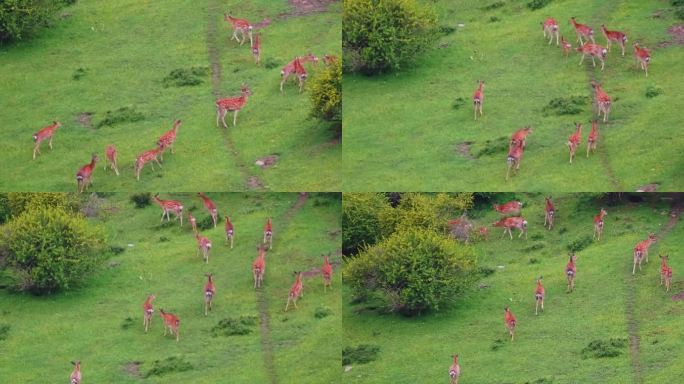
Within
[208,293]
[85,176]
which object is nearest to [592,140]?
[208,293]

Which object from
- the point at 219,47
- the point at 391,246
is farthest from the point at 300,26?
the point at 391,246

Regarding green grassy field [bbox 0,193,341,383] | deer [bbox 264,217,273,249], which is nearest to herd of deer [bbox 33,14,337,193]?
green grassy field [bbox 0,193,341,383]

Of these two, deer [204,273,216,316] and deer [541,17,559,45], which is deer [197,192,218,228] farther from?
deer [541,17,559,45]

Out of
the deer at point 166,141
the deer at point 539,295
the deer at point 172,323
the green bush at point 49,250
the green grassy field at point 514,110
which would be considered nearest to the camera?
the deer at point 172,323

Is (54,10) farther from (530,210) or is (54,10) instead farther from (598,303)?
(598,303)

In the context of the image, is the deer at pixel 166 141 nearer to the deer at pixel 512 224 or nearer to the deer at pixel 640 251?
the deer at pixel 512 224

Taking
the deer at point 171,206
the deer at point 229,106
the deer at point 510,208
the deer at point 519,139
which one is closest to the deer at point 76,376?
the deer at point 171,206

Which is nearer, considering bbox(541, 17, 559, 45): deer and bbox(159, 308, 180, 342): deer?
bbox(159, 308, 180, 342): deer
